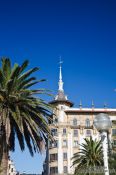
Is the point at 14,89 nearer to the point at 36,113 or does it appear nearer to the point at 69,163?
the point at 36,113

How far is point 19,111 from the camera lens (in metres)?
32.2

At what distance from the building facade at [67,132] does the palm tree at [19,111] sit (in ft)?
204

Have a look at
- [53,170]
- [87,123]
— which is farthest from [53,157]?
[87,123]

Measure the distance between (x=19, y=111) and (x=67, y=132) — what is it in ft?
226

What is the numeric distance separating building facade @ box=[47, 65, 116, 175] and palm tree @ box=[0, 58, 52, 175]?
6229 centimetres

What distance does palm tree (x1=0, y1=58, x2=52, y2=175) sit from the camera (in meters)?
31.5

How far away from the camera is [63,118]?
333ft

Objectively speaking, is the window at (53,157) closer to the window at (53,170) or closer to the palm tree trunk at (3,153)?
the window at (53,170)

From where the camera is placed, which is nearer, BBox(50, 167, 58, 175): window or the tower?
BBox(50, 167, 58, 175): window

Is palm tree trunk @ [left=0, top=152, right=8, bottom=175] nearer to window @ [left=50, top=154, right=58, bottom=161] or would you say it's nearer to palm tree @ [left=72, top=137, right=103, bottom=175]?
palm tree @ [left=72, top=137, right=103, bottom=175]

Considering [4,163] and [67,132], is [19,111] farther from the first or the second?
[67,132]

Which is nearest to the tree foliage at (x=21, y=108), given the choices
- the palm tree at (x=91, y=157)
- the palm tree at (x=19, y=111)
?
the palm tree at (x=19, y=111)

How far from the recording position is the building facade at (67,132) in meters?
95.6

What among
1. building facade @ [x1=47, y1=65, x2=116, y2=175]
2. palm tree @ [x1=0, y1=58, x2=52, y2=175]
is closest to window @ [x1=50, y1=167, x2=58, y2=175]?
building facade @ [x1=47, y1=65, x2=116, y2=175]
